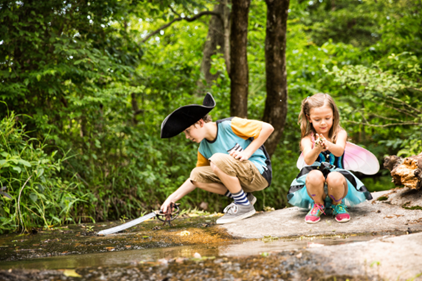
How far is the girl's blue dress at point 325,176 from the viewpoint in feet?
10.4

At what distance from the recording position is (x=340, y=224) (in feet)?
10.1

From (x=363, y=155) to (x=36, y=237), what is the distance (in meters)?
3.28

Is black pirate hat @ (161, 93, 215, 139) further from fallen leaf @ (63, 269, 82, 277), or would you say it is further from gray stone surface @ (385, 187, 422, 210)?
gray stone surface @ (385, 187, 422, 210)

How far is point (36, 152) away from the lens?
174 inches

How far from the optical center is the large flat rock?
2.95m

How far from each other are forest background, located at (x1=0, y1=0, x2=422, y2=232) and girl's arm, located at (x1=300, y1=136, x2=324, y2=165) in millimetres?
2637

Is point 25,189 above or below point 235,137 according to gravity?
below

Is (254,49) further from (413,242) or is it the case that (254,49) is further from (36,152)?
(413,242)

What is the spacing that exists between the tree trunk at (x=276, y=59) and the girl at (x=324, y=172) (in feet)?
8.39

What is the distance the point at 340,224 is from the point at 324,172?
1.61 feet

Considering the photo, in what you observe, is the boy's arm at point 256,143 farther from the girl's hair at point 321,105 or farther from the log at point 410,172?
the log at point 410,172

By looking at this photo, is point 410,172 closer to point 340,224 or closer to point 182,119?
point 340,224

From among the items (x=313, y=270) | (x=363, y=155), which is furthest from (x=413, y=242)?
(x=363, y=155)

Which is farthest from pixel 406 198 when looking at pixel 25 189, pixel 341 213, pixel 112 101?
pixel 112 101
